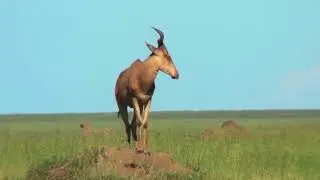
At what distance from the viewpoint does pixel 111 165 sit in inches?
646

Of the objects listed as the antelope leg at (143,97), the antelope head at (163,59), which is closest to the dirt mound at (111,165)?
the antelope leg at (143,97)

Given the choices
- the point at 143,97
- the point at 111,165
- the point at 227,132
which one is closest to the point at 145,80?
the point at 143,97

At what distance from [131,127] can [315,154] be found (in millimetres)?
10295

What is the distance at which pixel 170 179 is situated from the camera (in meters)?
16.2

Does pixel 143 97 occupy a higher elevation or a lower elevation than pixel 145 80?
lower

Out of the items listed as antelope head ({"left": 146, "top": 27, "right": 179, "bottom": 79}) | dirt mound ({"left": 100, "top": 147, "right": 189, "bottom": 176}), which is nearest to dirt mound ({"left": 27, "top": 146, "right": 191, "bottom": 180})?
dirt mound ({"left": 100, "top": 147, "right": 189, "bottom": 176})

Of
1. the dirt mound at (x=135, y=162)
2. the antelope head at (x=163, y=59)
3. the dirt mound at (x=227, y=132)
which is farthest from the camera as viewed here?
the dirt mound at (x=227, y=132)

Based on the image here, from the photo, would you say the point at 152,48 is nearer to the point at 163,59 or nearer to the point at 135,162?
the point at 163,59

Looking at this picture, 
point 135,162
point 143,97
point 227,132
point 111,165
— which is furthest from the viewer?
point 227,132

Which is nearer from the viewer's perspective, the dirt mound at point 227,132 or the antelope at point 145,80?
the antelope at point 145,80

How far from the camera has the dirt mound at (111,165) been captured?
16267 mm

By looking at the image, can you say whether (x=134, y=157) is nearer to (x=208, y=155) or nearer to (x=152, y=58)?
(x=152, y=58)

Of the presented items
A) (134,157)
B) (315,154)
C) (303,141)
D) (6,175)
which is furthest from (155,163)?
(303,141)

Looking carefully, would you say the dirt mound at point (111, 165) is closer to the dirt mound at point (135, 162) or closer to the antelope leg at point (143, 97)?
the dirt mound at point (135, 162)
